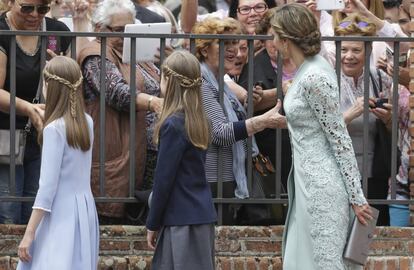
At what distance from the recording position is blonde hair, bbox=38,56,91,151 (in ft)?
Result: 22.3

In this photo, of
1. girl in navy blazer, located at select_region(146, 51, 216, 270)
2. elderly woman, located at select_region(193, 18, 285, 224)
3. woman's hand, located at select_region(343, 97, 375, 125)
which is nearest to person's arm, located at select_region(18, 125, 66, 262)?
girl in navy blazer, located at select_region(146, 51, 216, 270)

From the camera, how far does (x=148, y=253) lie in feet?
26.5

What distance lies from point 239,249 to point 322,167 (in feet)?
6.57

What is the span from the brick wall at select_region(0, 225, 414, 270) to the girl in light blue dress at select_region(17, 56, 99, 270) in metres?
1.15

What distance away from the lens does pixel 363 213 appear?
6285 millimetres

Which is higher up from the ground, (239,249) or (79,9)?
(79,9)

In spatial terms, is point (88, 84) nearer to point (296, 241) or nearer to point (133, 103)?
point (133, 103)

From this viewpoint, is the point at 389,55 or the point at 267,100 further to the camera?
the point at 389,55

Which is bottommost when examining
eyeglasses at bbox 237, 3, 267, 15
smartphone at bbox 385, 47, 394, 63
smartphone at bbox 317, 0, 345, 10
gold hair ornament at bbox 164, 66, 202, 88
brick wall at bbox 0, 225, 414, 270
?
brick wall at bbox 0, 225, 414, 270

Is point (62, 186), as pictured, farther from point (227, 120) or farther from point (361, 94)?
point (361, 94)

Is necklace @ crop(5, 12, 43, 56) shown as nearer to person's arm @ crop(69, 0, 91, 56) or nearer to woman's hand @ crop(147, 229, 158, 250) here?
person's arm @ crop(69, 0, 91, 56)

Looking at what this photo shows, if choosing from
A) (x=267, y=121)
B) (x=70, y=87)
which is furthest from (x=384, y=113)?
(x=70, y=87)

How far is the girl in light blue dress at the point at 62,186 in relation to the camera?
6.70 meters

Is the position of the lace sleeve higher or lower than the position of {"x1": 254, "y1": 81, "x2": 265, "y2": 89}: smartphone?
lower
